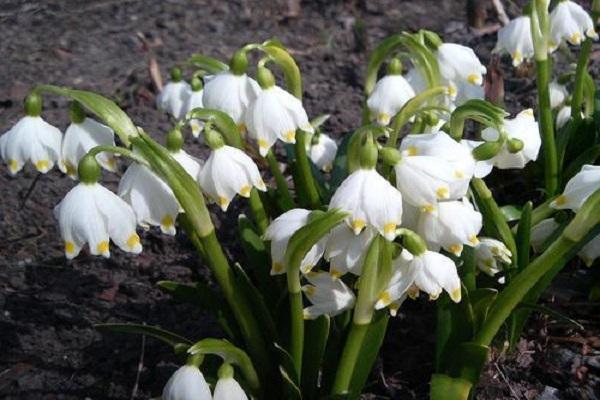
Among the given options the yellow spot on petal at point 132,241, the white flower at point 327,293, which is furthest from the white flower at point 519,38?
the yellow spot on petal at point 132,241

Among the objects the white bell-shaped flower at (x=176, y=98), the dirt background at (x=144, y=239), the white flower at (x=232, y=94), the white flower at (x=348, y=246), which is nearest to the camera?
the white flower at (x=348, y=246)

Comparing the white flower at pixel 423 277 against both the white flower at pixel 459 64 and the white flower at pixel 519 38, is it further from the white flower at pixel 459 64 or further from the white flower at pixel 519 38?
the white flower at pixel 519 38

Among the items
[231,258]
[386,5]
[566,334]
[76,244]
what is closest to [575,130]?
[566,334]

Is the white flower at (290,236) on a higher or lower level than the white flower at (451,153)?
lower

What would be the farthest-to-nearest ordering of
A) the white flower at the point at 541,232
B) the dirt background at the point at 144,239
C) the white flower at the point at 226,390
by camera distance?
the dirt background at the point at 144,239 → the white flower at the point at 541,232 → the white flower at the point at 226,390

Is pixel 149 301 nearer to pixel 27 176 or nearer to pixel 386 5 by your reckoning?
pixel 27 176

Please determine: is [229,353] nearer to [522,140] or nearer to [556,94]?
[522,140]
